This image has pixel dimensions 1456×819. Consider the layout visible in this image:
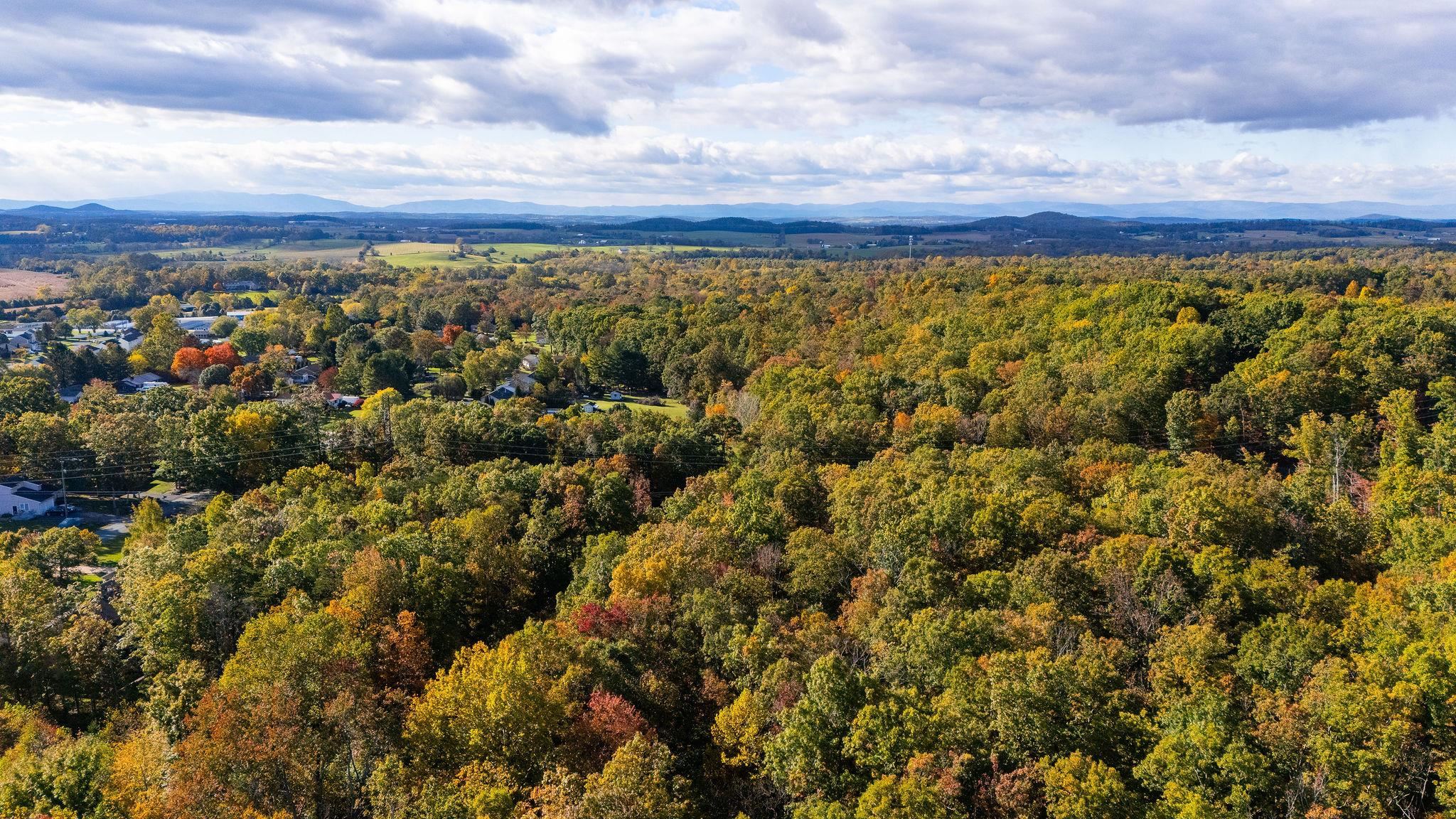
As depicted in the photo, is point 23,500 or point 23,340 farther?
point 23,340

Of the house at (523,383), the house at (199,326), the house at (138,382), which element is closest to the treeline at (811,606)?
the house at (523,383)

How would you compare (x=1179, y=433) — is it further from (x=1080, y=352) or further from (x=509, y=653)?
(x=509, y=653)

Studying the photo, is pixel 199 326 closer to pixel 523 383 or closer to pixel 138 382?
pixel 138 382

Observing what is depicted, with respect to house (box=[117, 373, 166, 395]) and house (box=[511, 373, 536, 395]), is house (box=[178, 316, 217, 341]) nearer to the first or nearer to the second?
house (box=[117, 373, 166, 395])

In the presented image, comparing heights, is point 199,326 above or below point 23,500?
above

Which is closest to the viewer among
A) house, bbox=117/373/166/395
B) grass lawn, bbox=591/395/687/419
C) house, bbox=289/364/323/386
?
grass lawn, bbox=591/395/687/419

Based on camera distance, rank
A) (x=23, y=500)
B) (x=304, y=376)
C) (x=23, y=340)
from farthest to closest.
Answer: (x=23, y=340) < (x=304, y=376) < (x=23, y=500)

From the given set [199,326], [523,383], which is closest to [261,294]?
[199,326]

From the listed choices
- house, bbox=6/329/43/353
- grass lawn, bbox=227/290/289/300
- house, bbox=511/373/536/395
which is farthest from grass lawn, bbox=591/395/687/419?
grass lawn, bbox=227/290/289/300
